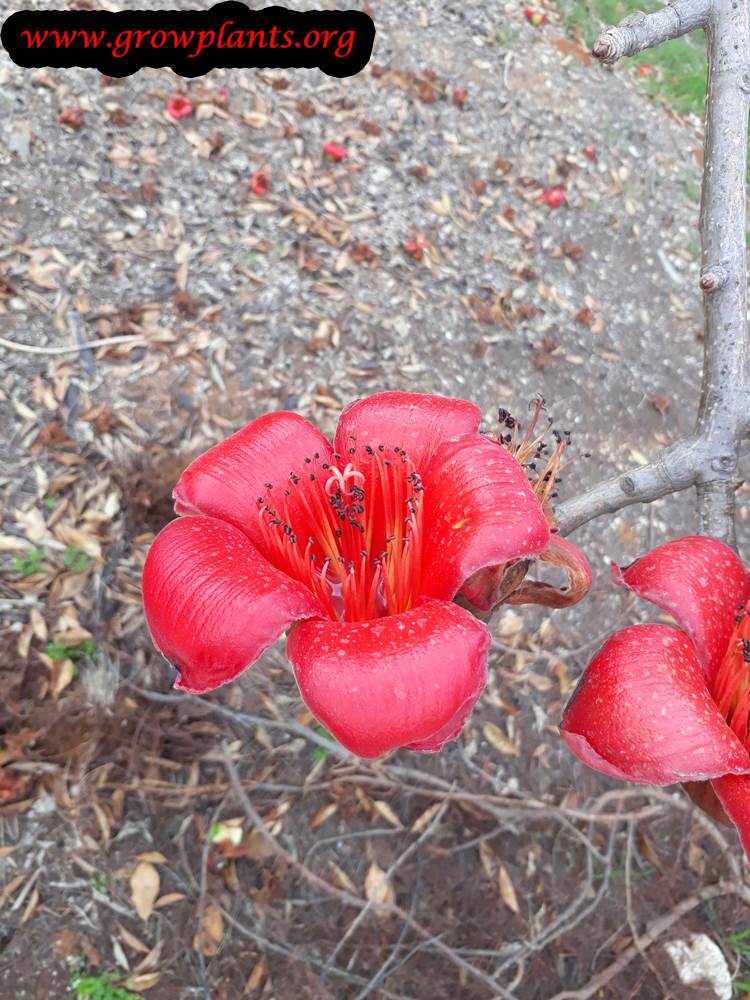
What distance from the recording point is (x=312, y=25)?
14.3 feet

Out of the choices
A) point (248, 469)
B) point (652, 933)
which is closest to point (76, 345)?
point (248, 469)

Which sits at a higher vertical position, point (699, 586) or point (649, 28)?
point (649, 28)

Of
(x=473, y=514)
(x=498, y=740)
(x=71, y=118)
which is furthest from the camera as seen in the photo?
(x=71, y=118)

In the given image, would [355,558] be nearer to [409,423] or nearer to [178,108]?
[409,423]

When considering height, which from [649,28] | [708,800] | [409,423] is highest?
[649,28]

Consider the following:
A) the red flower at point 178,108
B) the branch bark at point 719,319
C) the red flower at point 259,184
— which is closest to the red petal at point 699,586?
the branch bark at point 719,319

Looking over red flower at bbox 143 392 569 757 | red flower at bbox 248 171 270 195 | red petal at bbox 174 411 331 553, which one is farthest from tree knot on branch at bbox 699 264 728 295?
red flower at bbox 248 171 270 195

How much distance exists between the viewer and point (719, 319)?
1.51 m

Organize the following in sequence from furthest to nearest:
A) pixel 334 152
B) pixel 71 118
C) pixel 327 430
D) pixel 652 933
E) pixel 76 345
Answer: pixel 334 152
pixel 71 118
pixel 327 430
pixel 76 345
pixel 652 933

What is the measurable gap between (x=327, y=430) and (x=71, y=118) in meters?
1.85

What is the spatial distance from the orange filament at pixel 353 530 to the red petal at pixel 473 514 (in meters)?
0.04

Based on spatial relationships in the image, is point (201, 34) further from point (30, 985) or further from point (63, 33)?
point (30, 985)

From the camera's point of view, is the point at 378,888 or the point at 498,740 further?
the point at 498,740

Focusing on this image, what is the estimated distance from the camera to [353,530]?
142 cm
